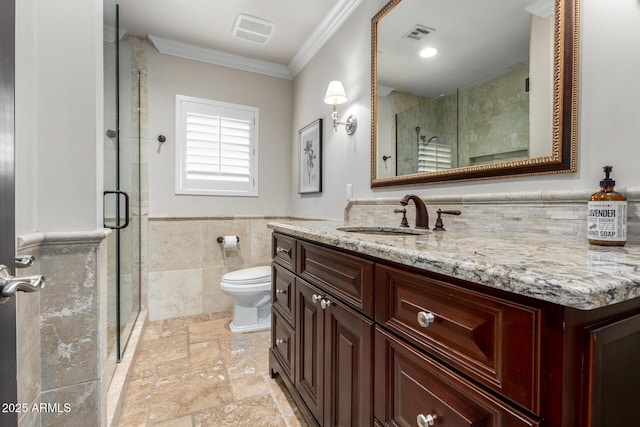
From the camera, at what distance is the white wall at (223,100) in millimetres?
2664

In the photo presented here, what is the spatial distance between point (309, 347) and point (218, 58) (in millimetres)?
2792

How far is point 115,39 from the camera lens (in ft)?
5.93

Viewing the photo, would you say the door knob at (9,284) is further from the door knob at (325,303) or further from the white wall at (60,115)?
the door knob at (325,303)

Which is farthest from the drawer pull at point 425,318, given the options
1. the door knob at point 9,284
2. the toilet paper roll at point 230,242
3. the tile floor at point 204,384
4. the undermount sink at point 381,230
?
the toilet paper roll at point 230,242

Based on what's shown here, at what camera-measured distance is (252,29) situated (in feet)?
8.07

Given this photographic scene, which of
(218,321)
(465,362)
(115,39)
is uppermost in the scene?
(115,39)

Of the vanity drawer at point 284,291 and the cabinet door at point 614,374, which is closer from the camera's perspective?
the cabinet door at point 614,374

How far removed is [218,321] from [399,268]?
2.40 meters

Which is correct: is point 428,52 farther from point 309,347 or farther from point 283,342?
point 283,342

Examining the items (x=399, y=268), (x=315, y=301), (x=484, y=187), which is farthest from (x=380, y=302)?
(x=484, y=187)

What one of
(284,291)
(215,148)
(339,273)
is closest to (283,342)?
(284,291)

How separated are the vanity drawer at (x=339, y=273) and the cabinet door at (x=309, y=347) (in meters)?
0.08

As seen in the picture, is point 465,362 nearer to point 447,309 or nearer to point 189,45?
point 447,309

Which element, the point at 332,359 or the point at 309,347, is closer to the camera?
the point at 332,359
